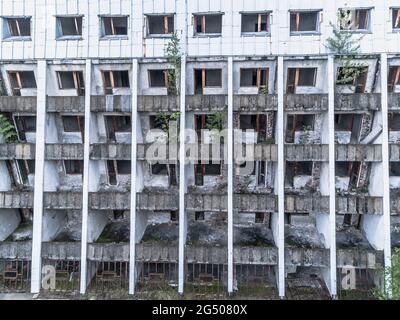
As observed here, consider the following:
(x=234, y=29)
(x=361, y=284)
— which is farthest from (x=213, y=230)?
(x=234, y=29)

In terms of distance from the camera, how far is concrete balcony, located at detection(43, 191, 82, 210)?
16.1 meters

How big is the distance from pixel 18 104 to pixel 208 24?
11401mm

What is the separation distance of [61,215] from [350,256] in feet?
53.9

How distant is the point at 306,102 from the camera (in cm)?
1544

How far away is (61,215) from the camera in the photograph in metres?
18.2

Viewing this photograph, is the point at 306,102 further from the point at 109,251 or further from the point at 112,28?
the point at 109,251

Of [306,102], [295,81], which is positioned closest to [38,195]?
[306,102]

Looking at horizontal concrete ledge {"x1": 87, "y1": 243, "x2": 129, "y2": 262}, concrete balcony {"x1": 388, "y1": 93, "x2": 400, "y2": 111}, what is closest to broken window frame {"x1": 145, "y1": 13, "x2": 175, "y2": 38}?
horizontal concrete ledge {"x1": 87, "y1": 243, "x2": 129, "y2": 262}

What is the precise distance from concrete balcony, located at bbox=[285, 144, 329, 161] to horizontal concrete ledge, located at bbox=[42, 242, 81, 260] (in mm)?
12166

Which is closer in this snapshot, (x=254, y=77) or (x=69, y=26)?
(x=254, y=77)

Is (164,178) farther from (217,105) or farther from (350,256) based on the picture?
(350,256)

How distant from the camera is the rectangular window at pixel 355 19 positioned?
15.8 metres

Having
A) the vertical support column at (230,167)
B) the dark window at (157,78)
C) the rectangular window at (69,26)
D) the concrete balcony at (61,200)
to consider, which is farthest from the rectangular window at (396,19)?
the concrete balcony at (61,200)
